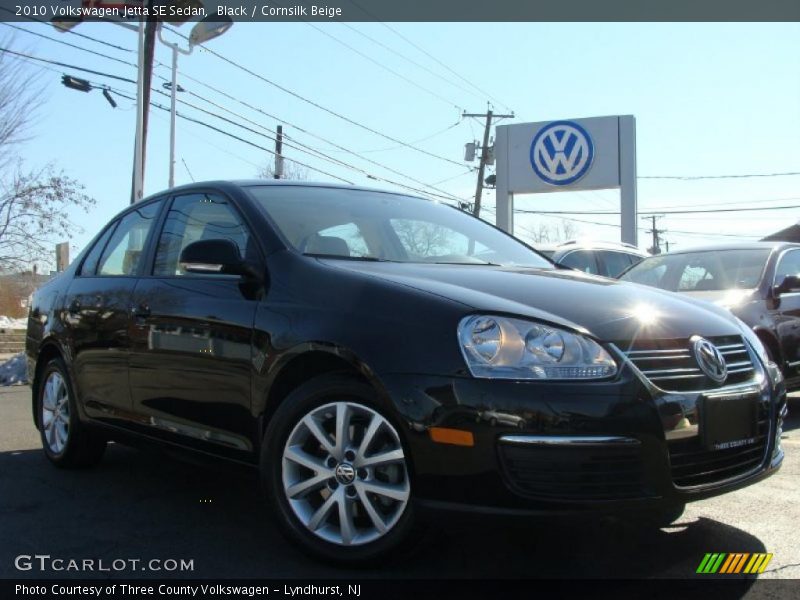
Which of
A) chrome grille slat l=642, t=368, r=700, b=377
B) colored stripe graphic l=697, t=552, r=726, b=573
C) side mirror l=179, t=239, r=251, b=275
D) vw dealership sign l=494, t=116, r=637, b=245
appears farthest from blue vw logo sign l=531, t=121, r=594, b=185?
chrome grille slat l=642, t=368, r=700, b=377

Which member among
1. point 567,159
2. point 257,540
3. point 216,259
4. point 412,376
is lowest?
point 257,540

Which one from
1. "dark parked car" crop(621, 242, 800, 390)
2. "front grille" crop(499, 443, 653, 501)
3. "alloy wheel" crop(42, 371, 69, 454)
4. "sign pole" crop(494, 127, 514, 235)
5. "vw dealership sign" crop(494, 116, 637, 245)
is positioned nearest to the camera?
"front grille" crop(499, 443, 653, 501)

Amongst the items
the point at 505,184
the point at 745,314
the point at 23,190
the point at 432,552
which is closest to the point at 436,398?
the point at 432,552

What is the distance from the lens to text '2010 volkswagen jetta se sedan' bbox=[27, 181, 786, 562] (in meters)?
2.62

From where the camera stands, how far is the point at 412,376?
109 inches

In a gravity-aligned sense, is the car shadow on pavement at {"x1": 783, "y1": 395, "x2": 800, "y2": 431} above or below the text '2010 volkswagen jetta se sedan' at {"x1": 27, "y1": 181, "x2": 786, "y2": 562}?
below

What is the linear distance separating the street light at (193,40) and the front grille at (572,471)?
40.0 feet

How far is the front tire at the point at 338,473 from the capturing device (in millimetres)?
2844

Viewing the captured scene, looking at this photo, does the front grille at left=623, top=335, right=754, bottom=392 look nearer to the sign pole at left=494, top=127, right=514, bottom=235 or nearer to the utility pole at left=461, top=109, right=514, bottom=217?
the sign pole at left=494, top=127, right=514, bottom=235

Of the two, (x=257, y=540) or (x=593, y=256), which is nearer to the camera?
(x=257, y=540)

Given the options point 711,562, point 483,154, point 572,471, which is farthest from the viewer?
point 483,154

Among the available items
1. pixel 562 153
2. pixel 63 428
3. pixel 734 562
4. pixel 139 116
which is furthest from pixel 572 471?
pixel 562 153

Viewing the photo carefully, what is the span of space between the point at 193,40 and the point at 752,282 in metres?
14.9

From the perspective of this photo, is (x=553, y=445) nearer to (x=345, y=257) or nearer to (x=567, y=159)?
(x=345, y=257)
